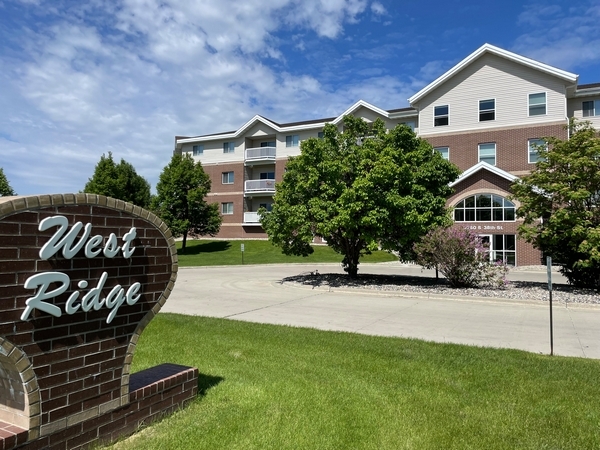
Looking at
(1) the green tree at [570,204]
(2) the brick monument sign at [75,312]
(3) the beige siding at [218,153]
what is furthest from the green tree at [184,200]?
(2) the brick monument sign at [75,312]

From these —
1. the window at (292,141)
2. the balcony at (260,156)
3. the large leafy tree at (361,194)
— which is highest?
the window at (292,141)

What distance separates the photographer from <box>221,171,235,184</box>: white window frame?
4681cm

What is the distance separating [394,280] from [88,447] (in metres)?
16.1

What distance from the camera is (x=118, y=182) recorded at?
43188 millimetres

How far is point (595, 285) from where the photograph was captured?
15.6 metres

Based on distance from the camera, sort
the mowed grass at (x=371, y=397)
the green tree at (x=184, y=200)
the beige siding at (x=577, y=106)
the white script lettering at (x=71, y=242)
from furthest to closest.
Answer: the green tree at (x=184, y=200) < the beige siding at (x=577, y=106) < the mowed grass at (x=371, y=397) < the white script lettering at (x=71, y=242)

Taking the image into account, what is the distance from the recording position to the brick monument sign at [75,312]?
291 cm

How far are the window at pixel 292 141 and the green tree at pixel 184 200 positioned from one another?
960 centimetres

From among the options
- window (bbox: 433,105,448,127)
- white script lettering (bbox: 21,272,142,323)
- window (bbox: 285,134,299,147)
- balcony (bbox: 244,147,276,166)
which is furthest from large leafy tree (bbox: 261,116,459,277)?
balcony (bbox: 244,147,276,166)

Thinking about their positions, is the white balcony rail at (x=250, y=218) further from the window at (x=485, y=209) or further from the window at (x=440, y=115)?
the window at (x=485, y=209)

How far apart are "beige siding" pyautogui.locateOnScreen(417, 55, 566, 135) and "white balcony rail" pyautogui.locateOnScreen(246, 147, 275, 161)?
16.4 meters

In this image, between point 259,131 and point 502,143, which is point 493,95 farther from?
point 259,131

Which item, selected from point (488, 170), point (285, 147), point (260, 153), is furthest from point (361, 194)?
point (260, 153)

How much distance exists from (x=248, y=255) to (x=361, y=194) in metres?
20.5
